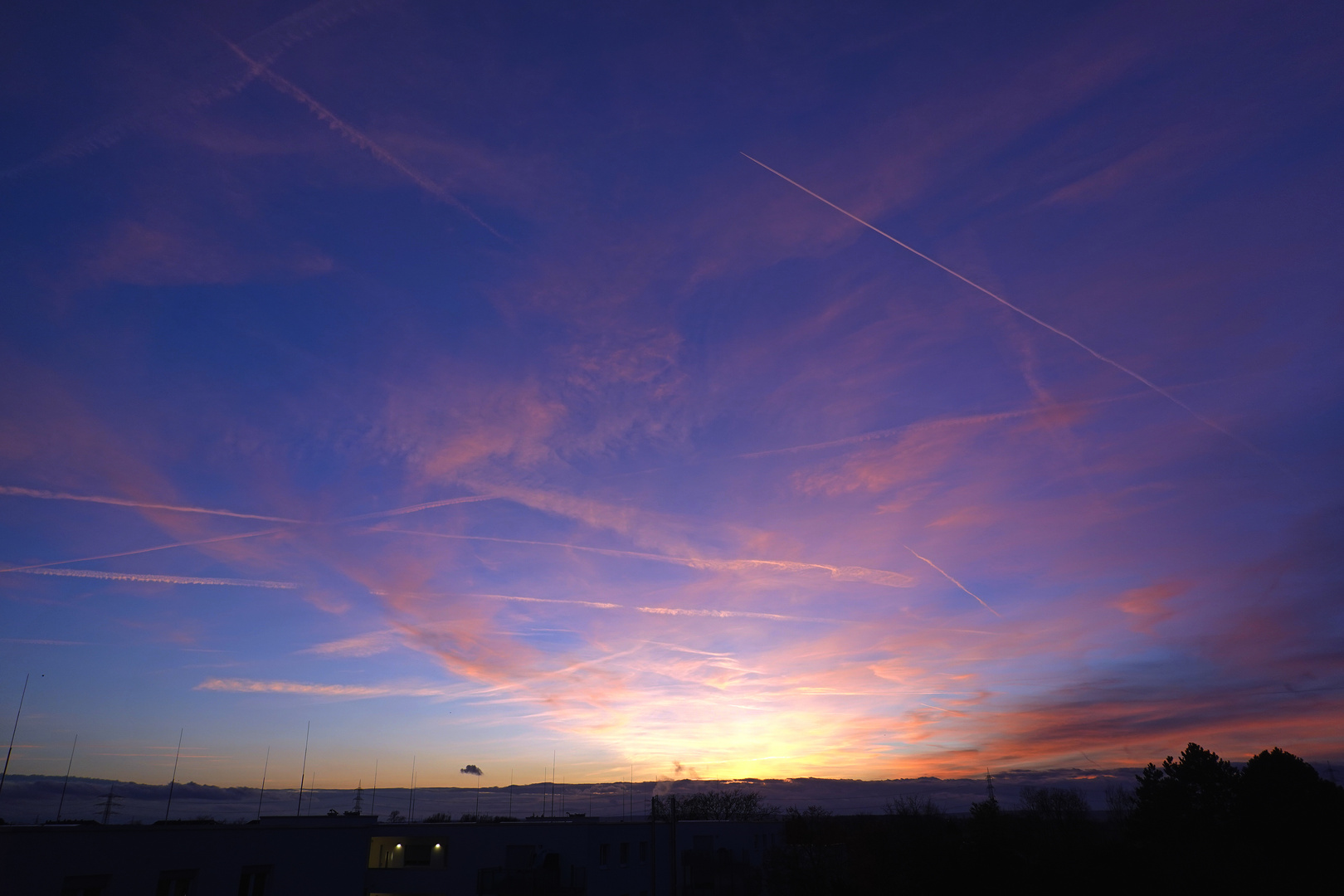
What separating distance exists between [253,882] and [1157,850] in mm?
59585

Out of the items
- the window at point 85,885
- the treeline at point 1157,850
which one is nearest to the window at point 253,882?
the window at point 85,885

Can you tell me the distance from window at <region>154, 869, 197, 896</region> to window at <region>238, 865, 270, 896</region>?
2076 millimetres

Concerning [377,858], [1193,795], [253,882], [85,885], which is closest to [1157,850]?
[1193,795]

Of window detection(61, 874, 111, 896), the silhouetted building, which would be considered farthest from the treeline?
window detection(61, 874, 111, 896)

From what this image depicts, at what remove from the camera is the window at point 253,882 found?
2683cm

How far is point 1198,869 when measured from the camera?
45.4 metres

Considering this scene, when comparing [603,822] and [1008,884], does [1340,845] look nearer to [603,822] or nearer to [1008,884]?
[1008,884]

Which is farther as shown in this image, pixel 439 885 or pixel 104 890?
pixel 439 885

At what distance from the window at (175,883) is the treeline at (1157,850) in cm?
2718

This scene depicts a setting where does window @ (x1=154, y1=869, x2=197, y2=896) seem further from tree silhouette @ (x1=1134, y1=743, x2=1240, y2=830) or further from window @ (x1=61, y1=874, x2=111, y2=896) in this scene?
tree silhouette @ (x1=1134, y1=743, x2=1240, y2=830)

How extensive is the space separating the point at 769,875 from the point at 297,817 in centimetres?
3824

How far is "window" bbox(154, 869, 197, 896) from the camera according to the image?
23.9 m

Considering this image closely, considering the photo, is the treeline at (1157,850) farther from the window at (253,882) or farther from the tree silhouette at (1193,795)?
the window at (253,882)

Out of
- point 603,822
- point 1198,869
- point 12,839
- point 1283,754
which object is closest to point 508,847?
point 603,822
